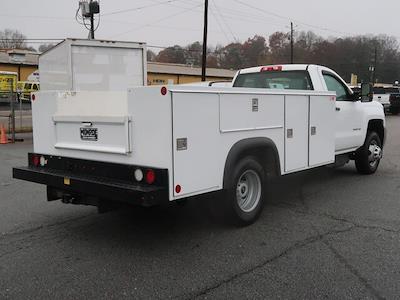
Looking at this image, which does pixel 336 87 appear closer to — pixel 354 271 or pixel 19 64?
pixel 354 271

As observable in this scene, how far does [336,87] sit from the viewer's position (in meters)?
7.83

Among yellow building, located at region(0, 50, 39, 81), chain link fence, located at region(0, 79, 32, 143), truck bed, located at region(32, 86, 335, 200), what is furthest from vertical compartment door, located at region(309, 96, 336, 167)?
yellow building, located at region(0, 50, 39, 81)

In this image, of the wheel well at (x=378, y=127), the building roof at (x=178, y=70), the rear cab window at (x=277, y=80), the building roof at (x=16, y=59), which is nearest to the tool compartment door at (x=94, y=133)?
the rear cab window at (x=277, y=80)

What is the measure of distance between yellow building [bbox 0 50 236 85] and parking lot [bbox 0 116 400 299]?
28325 mm

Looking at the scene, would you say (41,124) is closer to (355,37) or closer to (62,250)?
(62,250)

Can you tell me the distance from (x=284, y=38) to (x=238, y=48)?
14.4 meters

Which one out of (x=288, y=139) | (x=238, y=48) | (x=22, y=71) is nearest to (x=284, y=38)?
(x=238, y=48)

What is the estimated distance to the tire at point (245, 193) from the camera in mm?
5160

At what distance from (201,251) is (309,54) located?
72.7 m

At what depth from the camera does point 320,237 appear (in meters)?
5.18

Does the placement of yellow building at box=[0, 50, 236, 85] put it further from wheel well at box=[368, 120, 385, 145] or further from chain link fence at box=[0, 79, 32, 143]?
wheel well at box=[368, 120, 385, 145]

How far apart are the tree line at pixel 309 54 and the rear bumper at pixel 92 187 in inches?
1957

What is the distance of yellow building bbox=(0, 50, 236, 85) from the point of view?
43.1 m

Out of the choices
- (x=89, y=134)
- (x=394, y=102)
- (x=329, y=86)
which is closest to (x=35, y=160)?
(x=89, y=134)
